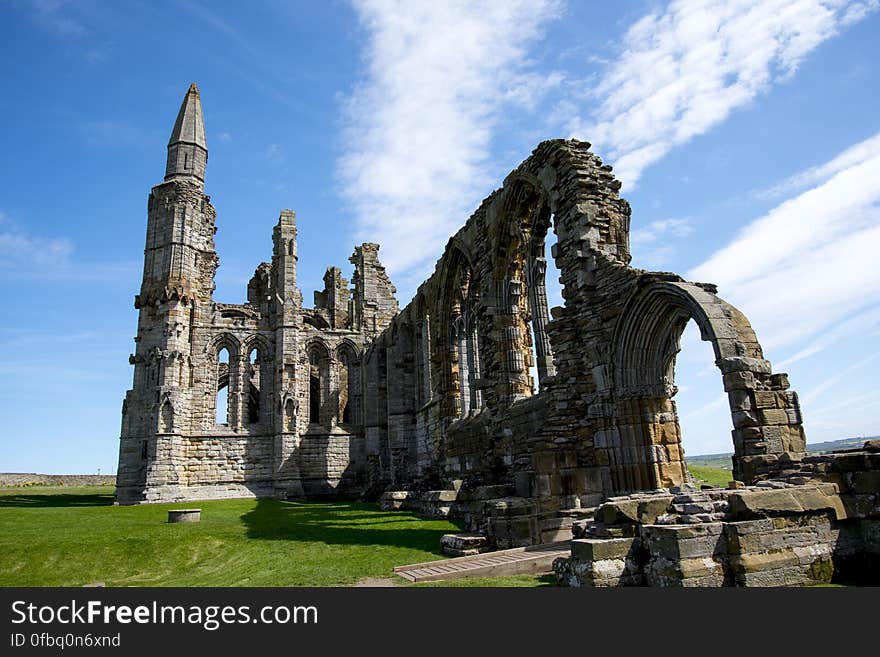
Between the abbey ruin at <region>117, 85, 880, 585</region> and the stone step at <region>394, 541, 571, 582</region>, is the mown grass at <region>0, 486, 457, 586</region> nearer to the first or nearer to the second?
the stone step at <region>394, 541, 571, 582</region>

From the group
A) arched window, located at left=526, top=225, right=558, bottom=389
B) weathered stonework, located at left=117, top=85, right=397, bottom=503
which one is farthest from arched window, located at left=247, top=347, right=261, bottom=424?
arched window, located at left=526, top=225, right=558, bottom=389

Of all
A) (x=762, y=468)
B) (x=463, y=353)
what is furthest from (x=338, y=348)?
(x=762, y=468)

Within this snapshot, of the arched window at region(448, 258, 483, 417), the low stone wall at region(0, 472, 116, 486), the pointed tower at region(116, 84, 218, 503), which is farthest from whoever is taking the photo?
the low stone wall at region(0, 472, 116, 486)

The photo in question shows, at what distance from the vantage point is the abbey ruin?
525 centimetres

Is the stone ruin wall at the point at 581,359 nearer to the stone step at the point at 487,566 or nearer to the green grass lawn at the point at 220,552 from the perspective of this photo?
the stone step at the point at 487,566

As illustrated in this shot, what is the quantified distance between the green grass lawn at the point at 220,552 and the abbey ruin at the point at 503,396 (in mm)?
1319

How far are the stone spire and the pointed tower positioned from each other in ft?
0.15

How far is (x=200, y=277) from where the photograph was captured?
26.8 metres

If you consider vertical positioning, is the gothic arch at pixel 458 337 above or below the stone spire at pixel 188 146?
below

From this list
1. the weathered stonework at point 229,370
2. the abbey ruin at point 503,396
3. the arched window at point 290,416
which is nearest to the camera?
the abbey ruin at point 503,396

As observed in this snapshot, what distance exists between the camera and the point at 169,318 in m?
24.5

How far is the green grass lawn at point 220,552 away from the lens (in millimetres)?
7062

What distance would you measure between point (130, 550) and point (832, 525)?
9482 millimetres

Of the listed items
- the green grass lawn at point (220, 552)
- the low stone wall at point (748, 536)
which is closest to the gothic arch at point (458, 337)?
the green grass lawn at point (220, 552)
